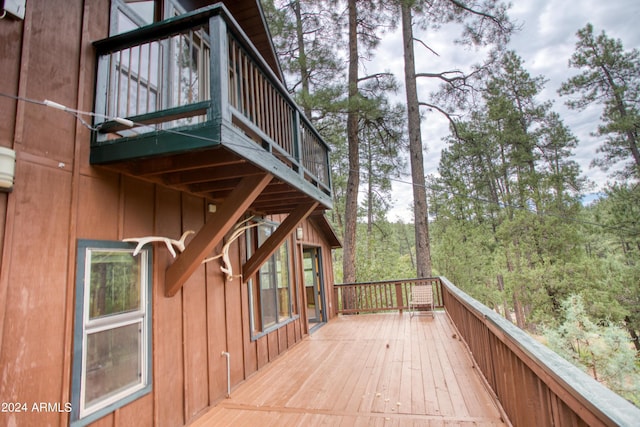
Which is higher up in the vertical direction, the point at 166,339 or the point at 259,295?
the point at 259,295

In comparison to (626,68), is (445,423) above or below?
below

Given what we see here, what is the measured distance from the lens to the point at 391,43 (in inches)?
444

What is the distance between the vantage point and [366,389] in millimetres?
3557

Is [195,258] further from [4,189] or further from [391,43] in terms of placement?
[391,43]

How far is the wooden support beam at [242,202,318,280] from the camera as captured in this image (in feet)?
13.8

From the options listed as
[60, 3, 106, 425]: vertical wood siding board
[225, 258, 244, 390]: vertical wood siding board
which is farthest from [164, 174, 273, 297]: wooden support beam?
[225, 258, 244, 390]: vertical wood siding board

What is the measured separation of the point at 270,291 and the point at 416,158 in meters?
6.66

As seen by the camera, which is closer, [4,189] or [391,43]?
[4,189]

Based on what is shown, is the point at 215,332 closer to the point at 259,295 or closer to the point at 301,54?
the point at 259,295

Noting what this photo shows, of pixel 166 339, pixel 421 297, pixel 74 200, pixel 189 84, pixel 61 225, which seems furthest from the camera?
pixel 421 297

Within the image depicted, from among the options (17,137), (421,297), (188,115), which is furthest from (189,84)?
(421,297)

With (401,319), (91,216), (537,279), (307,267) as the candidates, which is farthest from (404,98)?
(91,216)

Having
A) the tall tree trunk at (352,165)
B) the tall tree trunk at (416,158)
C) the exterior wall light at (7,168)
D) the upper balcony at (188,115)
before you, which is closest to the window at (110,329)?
the exterior wall light at (7,168)

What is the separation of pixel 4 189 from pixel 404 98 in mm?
11124
